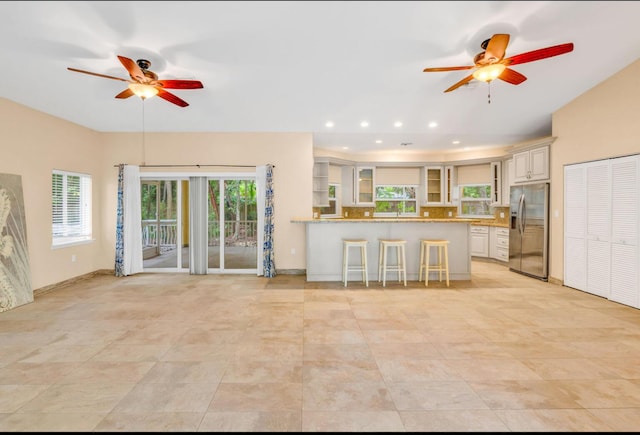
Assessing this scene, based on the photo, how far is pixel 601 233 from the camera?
4496 millimetres

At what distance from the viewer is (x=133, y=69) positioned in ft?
10.1

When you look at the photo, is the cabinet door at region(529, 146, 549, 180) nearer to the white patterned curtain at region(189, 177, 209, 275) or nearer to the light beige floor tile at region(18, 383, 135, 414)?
the white patterned curtain at region(189, 177, 209, 275)

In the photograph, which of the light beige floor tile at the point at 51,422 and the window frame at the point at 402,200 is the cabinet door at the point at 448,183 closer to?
the window frame at the point at 402,200

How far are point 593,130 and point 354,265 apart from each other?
4363 mm

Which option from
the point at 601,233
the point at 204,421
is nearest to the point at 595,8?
the point at 601,233

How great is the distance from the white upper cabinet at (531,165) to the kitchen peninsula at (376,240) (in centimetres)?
161

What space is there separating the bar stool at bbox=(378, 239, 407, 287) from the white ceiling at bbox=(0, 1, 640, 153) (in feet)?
7.49

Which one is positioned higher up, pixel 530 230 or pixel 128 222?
pixel 128 222

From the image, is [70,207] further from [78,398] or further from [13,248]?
[78,398]

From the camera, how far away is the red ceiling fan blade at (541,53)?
8.81ft

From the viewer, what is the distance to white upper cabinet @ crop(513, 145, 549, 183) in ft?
17.8

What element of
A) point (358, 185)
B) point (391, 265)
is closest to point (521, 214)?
point (391, 265)

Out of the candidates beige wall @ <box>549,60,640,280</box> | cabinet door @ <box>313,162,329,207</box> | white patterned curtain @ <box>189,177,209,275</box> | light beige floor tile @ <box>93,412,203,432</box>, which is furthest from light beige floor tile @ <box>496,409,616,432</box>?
cabinet door @ <box>313,162,329,207</box>

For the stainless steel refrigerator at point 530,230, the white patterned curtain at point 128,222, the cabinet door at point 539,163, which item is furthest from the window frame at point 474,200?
the white patterned curtain at point 128,222
